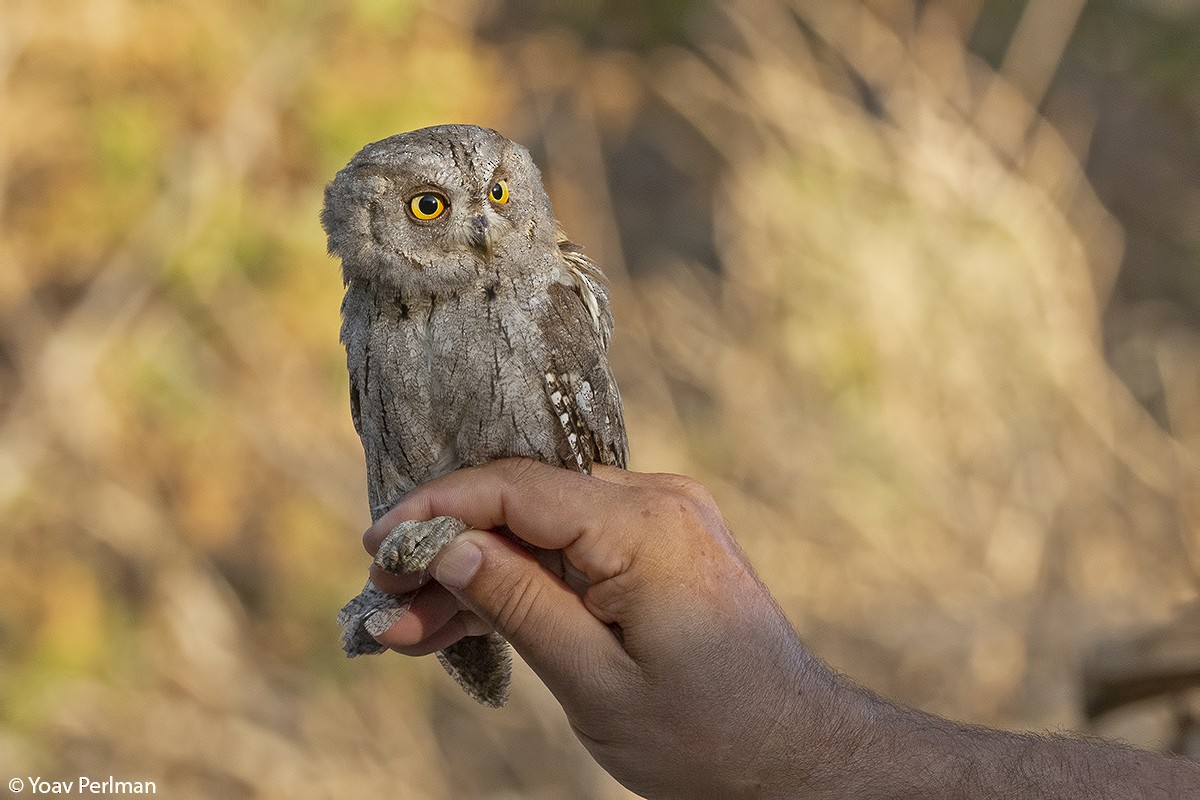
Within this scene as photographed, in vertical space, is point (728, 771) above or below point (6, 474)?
above

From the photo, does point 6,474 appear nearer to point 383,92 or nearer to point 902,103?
point 383,92

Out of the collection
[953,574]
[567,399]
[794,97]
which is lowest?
[953,574]

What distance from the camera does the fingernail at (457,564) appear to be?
2068mm

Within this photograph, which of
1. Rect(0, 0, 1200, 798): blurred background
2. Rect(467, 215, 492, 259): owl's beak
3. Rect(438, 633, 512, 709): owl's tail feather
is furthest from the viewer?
Rect(0, 0, 1200, 798): blurred background

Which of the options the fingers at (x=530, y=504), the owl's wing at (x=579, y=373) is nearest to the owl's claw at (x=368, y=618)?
the fingers at (x=530, y=504)

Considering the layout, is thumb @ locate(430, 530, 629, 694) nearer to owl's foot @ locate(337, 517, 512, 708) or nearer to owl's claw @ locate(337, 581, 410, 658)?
owl's foot @ locate(337, 517, 512, 708)

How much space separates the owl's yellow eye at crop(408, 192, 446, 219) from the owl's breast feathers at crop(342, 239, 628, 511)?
0.52 ft

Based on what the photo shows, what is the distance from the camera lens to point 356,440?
5.54 meters

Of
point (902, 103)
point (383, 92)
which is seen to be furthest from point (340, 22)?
point (902, 103)

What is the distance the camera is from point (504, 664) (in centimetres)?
262

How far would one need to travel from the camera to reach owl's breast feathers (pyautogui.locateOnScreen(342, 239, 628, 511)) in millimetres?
2193

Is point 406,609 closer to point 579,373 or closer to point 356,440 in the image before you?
point 579,373

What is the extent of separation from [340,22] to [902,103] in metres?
2.87

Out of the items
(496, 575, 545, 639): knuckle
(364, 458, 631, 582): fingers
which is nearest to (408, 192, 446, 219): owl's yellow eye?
(364, 458, 631, 582): fingers
